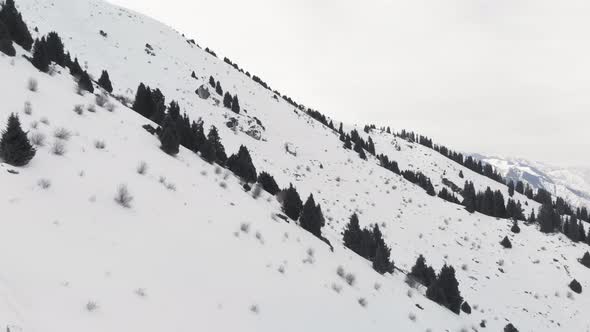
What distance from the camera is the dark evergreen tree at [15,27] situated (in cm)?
1856

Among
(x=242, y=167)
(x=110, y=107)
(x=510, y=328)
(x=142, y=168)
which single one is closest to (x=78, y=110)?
(x=110, y=107)

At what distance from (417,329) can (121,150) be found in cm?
1125

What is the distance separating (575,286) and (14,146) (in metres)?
36.1

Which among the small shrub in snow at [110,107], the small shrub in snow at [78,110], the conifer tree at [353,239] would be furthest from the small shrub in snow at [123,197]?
the conifer tree at [353,239]

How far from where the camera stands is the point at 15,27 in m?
19.1

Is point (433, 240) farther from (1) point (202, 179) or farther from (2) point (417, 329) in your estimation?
(1) point (202, 179)

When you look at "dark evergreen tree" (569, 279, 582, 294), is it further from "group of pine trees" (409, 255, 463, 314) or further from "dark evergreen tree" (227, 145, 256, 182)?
"dark evergreen tree" (227, 145, 256, 182)

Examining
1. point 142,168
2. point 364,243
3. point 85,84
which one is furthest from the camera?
point 364,243

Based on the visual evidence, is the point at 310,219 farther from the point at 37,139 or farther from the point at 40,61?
the point at 40,61

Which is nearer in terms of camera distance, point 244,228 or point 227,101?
point 244,228

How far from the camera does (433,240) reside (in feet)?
109

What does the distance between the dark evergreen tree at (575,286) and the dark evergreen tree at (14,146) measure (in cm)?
3566

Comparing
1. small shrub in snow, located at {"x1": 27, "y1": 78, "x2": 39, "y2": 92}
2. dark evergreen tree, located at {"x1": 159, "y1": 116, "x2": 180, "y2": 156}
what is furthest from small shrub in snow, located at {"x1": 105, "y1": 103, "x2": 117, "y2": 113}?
small shrub in snow, located at {"x1": 27, "y1": 78, "x2": 39, "y2": 92}

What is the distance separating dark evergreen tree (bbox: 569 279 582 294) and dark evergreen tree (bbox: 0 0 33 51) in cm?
3914
